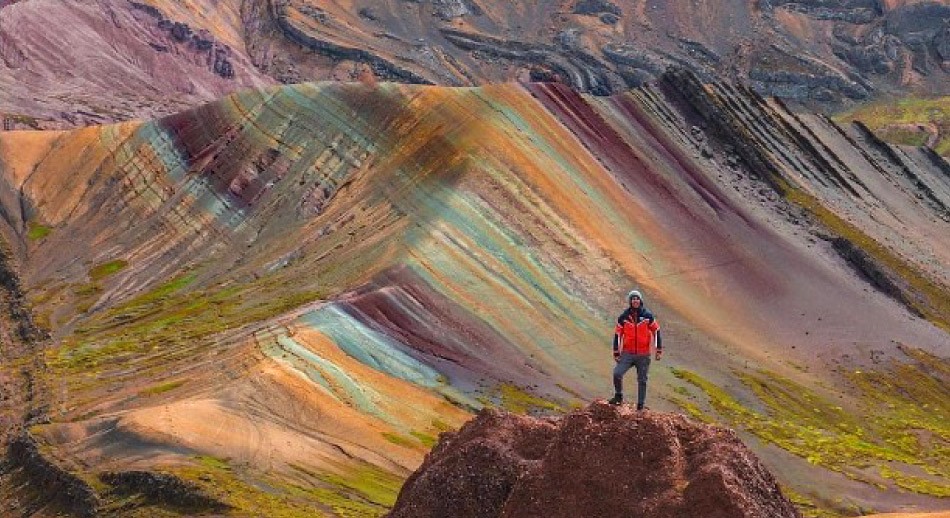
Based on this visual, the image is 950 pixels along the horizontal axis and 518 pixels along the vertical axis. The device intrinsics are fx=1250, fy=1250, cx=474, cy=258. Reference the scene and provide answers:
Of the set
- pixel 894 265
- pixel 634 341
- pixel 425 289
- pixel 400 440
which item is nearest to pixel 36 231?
pixel 425 289

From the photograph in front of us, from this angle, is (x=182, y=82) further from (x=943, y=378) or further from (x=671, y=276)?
(x=943, y=378)

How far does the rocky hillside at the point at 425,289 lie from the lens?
49125 millimetres

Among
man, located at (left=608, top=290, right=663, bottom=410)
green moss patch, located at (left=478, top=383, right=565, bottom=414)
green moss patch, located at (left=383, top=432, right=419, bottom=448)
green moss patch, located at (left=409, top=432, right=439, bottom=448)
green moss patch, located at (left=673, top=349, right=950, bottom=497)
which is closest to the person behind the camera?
man, located at (left=608, top=290, right=663, bottom=410)

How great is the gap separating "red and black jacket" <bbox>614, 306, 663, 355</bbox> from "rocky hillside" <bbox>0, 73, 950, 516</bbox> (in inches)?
716

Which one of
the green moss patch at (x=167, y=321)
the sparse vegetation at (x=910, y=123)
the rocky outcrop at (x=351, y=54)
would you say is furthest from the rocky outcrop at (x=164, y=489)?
the sparse vegetation at (x=910, y=123)

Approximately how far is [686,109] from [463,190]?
3097 centimetres

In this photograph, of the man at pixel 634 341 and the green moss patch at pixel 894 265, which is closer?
the man at pixel 634 341

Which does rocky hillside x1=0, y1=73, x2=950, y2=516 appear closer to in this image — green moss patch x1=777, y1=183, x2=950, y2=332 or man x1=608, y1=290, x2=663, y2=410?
green moss patch x1=777, y1=183, x2=950, y2=332

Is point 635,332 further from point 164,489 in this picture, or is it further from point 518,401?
point 518,401

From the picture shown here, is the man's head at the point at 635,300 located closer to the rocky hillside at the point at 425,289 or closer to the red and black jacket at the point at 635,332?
the red and black jacket at the point at 635,332

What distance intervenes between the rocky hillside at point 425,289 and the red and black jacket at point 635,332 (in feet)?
59.7

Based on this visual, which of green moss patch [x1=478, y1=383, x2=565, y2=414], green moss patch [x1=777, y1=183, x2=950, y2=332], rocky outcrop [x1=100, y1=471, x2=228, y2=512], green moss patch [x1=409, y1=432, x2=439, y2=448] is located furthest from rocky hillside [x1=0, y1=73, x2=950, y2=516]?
green moss patch [x1=409, y1=432, x2=439, y2=448]

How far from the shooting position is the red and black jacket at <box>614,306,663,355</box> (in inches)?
974

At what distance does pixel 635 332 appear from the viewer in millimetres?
24875
